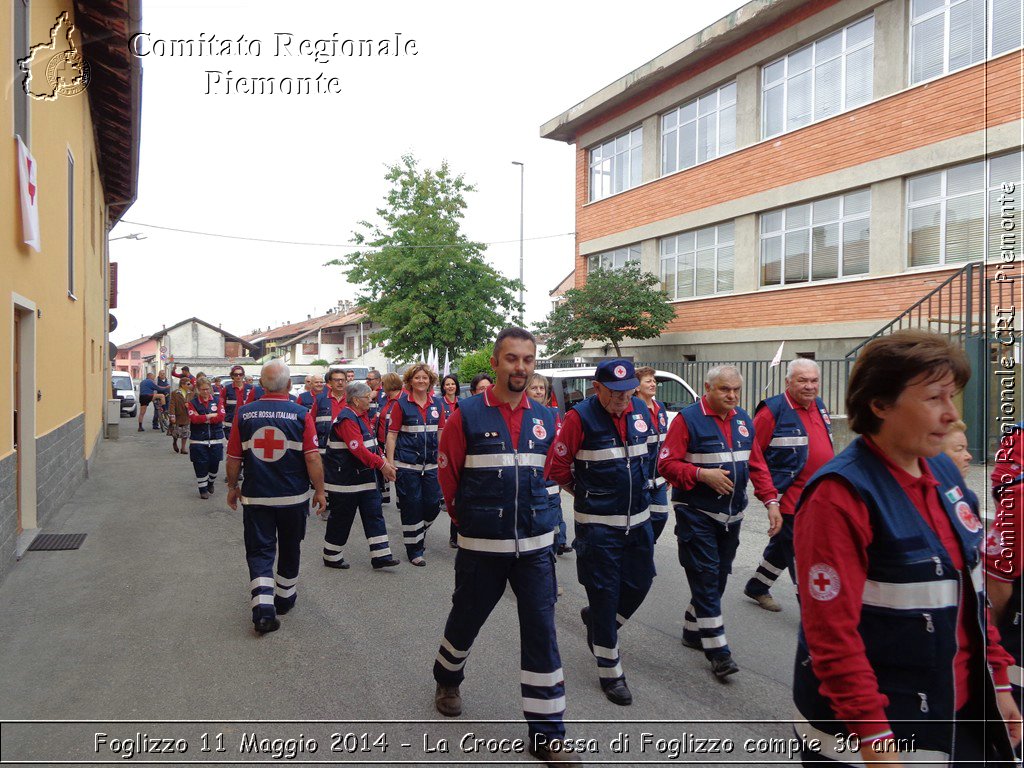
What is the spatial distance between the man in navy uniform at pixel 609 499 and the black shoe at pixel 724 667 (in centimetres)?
64

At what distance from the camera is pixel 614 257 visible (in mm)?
24547

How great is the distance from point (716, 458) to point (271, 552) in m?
3.45

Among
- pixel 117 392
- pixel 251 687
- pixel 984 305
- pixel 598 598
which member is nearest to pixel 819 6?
pixel 984 305

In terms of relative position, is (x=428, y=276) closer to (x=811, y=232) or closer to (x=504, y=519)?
(x=811, y=232)

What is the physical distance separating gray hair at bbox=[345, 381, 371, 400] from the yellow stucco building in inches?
120

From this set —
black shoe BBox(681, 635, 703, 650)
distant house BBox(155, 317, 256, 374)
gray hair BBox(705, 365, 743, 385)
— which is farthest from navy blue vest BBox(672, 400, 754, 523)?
distant house BBox(155, 317, 256, 374)

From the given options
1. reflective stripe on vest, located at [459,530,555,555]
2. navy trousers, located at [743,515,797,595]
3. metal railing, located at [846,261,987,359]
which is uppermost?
metal railing, located at [846,261,987,359]

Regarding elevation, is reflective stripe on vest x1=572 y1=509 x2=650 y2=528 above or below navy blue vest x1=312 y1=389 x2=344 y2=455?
below

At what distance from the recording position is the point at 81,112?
12.9 meters

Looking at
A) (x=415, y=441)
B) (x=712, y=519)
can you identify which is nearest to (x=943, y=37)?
(x=415, y=441)

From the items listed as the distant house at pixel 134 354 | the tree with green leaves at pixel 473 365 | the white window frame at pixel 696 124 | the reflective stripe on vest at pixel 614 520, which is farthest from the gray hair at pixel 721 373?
the distant house at pixel 134 354

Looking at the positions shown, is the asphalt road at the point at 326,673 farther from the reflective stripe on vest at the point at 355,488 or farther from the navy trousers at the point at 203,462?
the navy trousers at the point at 203,462

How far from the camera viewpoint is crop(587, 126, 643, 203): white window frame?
23391 mm

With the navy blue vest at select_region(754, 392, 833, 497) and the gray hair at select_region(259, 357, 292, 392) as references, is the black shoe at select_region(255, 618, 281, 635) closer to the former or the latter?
the gray hair at select_region(259, 357, 292, 392)
